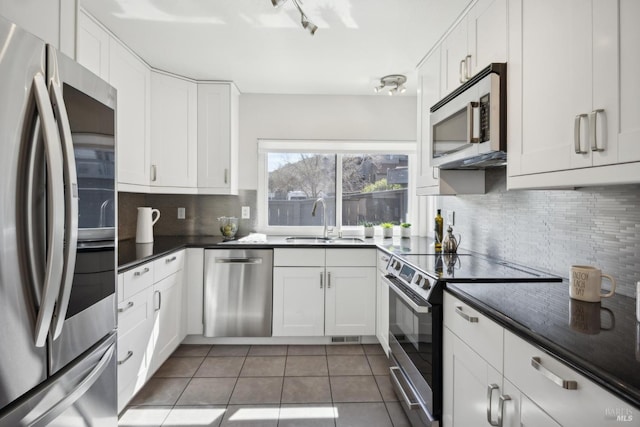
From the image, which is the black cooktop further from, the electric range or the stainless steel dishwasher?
the stainless steel dishwasher

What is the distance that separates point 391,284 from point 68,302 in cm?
167

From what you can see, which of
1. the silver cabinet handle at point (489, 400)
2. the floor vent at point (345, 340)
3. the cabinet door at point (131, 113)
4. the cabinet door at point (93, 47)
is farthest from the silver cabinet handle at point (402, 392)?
the cabinet door at point (93, 47)

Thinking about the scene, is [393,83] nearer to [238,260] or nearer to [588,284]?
[238,260]

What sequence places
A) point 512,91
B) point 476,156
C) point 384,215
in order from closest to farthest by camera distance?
point 512,91 < point 476,156 < point 384,215

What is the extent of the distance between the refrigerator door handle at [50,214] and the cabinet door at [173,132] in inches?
87.3

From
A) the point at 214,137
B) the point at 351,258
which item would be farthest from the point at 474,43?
the point at 214,137

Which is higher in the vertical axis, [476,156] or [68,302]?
[476,156]

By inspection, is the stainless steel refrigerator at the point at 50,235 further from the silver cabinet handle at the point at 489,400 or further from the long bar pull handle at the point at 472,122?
the long bar pull handle at the point at 472,122

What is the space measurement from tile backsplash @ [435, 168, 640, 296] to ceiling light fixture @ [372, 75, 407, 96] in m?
1.23

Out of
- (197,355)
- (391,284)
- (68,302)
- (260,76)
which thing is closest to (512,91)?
(391,284)

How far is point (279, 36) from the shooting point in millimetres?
2404

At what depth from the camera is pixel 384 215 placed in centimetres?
380

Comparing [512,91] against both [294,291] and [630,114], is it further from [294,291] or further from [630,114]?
[294,291]

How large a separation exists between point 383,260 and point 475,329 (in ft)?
4.94
